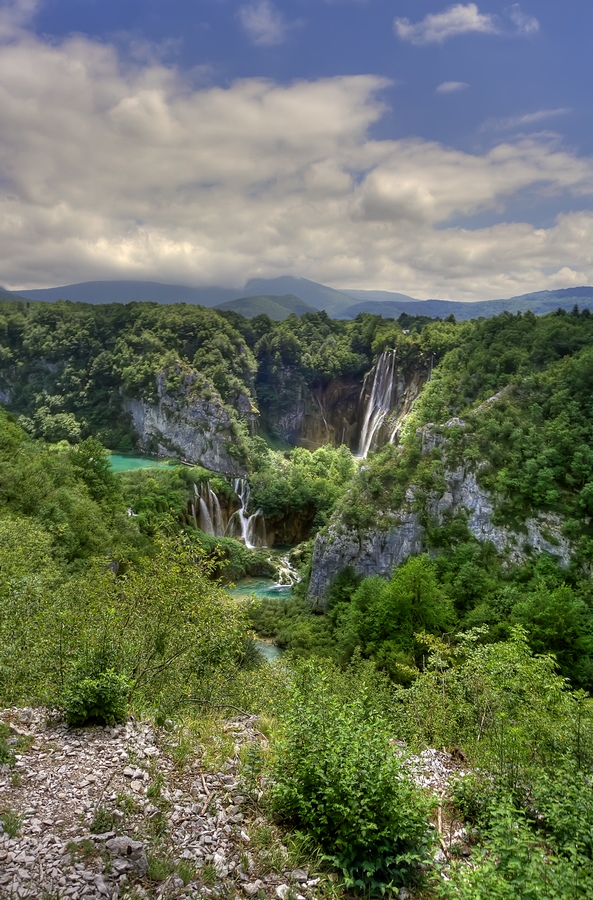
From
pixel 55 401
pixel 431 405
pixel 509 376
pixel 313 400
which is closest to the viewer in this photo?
pixel 509 376

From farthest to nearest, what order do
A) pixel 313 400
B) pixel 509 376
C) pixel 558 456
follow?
1. pixel 313 400
2. pixel 509 376
3. pixel 558 456

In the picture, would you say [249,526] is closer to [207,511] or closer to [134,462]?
[207,511]

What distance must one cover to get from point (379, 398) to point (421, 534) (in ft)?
153

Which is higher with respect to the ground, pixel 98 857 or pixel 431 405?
pixel 431 405

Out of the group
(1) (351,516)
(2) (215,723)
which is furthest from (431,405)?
(2) (215,723)

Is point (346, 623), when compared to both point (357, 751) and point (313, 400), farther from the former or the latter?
point (313, 400)

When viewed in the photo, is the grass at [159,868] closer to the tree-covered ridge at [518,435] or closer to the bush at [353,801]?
the bush at [353,801]

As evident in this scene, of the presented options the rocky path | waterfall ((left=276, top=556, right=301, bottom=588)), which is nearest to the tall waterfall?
waterfall ((left=276, top=556, right=301, bottom=588))

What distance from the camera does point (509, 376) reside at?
3628cm

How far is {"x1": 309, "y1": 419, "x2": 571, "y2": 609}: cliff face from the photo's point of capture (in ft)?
86.2

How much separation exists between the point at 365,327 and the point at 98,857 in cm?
9056

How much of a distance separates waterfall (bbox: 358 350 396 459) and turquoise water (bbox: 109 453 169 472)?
29.1m

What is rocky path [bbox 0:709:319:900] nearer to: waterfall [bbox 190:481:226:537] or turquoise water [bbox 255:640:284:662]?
turquoise water [bbox 255:640:284:662]

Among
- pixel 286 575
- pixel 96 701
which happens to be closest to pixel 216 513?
pixel 286 575
